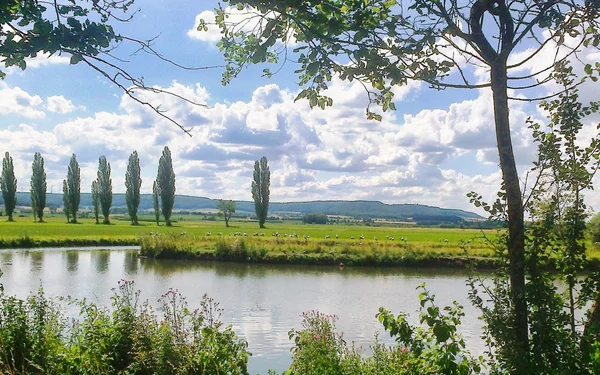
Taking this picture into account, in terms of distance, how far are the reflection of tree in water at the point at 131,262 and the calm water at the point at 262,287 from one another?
0.17ft

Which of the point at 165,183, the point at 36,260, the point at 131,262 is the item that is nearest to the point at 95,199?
the point at 165,183

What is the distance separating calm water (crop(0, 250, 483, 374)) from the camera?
11961mm

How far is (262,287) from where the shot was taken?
19.2 metres

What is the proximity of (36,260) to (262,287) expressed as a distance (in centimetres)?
1427

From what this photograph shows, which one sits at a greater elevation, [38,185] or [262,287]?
[38,185]

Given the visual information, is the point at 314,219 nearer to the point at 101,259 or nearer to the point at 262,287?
the point at 101,259

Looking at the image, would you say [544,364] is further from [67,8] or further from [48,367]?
[48,367]

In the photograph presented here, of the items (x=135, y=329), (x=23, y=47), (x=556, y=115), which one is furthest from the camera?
(x=135, y=329)

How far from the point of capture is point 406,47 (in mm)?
2633

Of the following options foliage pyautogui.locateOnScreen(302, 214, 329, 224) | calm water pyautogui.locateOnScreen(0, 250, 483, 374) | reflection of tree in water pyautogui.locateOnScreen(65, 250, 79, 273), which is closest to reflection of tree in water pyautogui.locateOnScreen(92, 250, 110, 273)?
calm water pyautogui.locateOnScreen(0, 250, 483, 374)

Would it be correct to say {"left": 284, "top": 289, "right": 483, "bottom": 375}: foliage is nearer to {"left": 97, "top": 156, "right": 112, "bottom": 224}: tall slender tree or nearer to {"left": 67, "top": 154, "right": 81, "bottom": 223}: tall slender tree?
{"left": 97, "top": 156, "right": 112, "bottom": 224}: tall slender tree

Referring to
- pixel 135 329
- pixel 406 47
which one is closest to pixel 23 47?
pixel 406 47

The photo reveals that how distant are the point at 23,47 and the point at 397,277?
2320 cm

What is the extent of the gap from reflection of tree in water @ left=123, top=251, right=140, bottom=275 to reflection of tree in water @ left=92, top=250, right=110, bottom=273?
976mm
